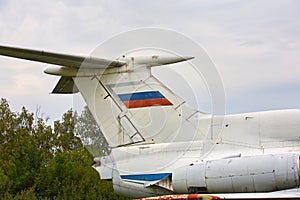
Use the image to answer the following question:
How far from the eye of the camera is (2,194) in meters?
16.2

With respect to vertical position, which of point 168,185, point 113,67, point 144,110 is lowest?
point 168,185

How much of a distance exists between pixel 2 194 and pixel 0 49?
6.62 metres

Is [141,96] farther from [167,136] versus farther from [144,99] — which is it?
[167,136]

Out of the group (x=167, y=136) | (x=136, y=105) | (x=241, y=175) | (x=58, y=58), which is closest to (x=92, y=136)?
(x=136, y=105)

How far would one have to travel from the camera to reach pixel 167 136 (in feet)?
38.1

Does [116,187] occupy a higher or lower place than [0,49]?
lower

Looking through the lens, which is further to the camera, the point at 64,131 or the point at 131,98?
A: the point at 64,131

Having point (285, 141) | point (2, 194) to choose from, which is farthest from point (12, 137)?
point (285, 141)

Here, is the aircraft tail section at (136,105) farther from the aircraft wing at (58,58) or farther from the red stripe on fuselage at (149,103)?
the aircraft wing at (58,58)

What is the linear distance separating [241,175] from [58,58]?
3979 mm

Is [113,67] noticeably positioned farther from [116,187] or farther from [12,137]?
[12,137]

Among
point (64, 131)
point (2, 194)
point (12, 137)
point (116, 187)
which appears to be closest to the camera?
point (116, 187)

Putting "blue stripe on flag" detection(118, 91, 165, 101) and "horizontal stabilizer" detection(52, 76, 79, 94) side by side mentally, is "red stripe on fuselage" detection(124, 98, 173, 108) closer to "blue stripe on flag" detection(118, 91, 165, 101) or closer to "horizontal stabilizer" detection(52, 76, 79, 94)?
"blue stripe on flag" detection(118, 91, 165, 101)

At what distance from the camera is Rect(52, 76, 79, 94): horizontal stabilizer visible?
40.3 ft
